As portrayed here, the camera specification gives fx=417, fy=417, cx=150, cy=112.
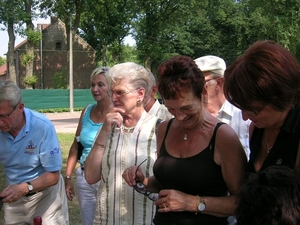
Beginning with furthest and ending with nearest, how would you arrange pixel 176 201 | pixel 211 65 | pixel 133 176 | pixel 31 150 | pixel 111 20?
1. pixel 111 20
2. pixel 31 150
3. pixel 211 65
4. pixel 133 176
5. pixel 176 201

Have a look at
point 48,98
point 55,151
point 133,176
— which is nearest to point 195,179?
point 133,176

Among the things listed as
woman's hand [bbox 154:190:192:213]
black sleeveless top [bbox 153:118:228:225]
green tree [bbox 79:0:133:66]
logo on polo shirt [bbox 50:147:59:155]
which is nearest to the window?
green tree [bbox 79:0:133:66]

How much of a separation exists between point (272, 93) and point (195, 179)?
60cm

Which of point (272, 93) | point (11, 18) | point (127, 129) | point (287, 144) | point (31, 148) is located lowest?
point (31, 148)

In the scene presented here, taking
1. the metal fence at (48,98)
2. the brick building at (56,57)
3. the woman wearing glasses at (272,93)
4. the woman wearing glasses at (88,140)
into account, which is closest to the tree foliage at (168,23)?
the brick building at (56,57)

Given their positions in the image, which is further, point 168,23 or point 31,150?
point 168,23

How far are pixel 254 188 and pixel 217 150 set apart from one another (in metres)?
0.73

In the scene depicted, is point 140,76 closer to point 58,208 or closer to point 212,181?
point 212,181

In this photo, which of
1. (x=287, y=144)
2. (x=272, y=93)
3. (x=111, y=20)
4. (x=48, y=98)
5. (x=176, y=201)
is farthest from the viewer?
(x=111, y=20)

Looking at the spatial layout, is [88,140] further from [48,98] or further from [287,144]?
[48,98]

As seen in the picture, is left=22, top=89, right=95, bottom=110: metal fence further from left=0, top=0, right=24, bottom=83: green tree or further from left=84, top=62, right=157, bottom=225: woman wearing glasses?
left=84, top=62, right=157, bottom=225: woman wearing glasses

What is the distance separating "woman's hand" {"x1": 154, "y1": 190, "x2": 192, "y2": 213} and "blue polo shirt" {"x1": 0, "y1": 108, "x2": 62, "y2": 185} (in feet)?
4.80

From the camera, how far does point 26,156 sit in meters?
3.21

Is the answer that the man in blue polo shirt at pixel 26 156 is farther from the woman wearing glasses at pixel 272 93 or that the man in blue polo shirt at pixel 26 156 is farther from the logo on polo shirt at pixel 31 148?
the woman wearing glasses at pixel 272 93
